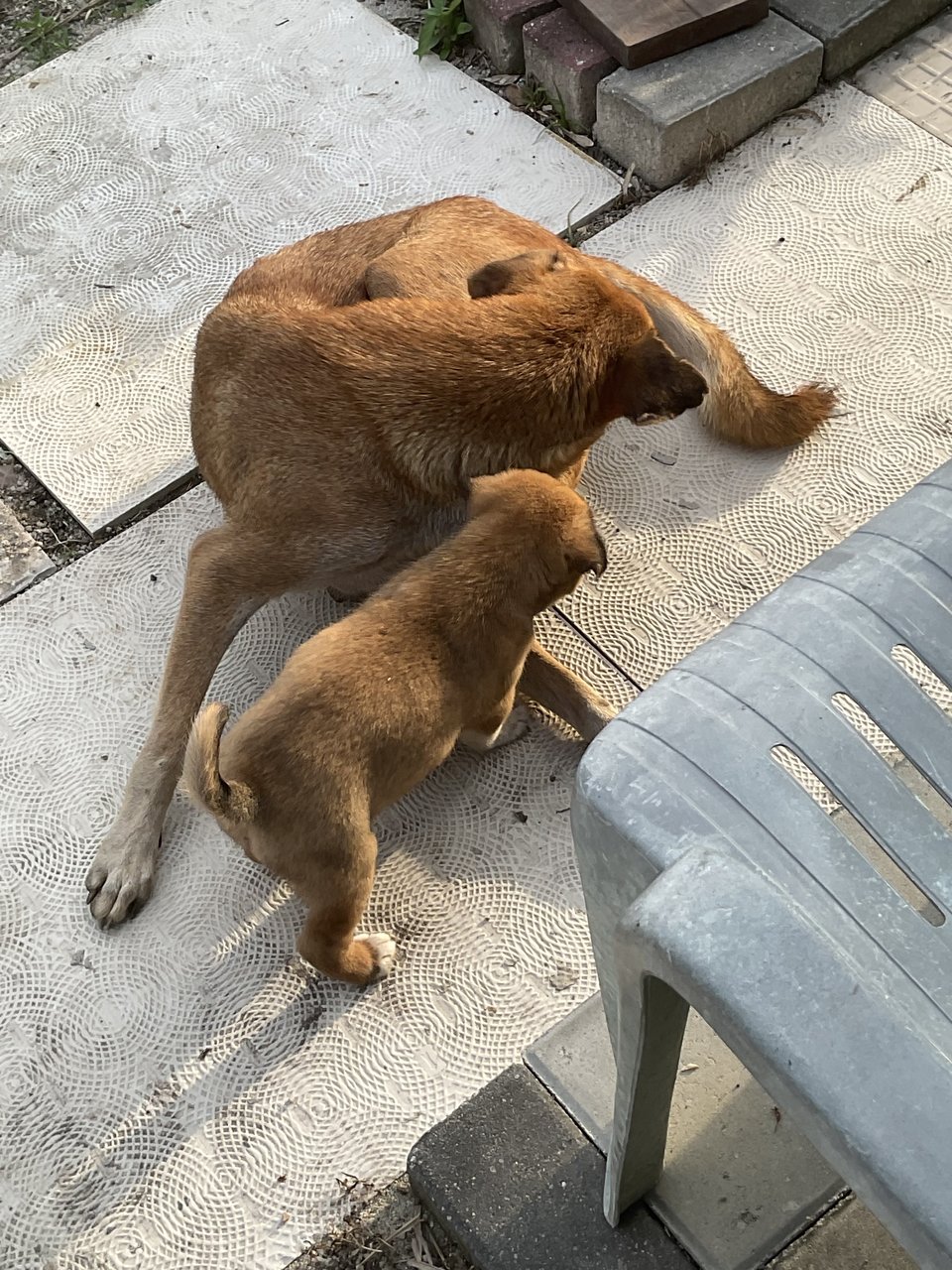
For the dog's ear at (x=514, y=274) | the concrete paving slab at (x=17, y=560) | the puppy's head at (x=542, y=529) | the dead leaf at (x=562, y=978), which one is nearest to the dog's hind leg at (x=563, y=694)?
the puppy's head at (x=542, y=529)

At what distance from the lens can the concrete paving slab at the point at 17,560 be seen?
10.5 feet

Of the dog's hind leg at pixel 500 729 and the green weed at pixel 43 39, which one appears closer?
the dog's hind leg at pixel 500 729

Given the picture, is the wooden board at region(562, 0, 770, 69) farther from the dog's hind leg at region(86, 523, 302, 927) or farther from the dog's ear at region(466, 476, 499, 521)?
the dog's hind leg at region(86, 523, 302, 927)

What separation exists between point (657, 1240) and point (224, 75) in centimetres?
373

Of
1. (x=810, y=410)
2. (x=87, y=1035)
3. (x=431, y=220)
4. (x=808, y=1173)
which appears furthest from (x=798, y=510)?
(x=87, y=1035)

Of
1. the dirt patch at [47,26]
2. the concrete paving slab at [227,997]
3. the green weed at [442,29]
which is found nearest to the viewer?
the concrete paving slab at [227,997]

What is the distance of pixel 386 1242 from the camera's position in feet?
7.38

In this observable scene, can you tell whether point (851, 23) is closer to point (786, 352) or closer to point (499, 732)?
point (786, 352)

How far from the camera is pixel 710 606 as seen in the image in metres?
3.01

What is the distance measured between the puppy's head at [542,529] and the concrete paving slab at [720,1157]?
32.9 inches

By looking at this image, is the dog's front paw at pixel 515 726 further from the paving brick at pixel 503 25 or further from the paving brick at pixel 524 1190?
the paving brick at pixel 503 25

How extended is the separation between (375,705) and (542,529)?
0.46 metres

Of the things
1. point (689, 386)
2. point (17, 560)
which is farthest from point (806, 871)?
point (17, 560)

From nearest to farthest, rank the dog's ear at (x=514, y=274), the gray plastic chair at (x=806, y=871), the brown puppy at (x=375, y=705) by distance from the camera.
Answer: the gray plastic chair at (x=806, y=871)
the brown puppy at (x=375, y=705)
the dog's ear at (x=514, y=274)
